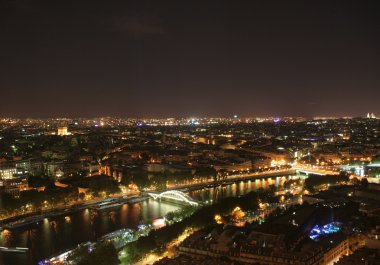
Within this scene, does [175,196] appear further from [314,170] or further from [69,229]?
[314,170]

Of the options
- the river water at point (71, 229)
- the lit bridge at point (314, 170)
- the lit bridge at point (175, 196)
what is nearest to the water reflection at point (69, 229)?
the river water at point (71, 229)

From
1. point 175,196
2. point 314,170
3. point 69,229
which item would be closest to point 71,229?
point 69,229

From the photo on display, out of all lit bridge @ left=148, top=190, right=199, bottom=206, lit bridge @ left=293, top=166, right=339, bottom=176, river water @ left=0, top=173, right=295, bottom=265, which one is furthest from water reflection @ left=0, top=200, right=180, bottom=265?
lit bridge @ left=293, top=166, right=339, bottom=176

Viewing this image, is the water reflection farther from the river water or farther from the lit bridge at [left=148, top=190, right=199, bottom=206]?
the lit bridge at [left=148, top=190, right=199, bottom=206]

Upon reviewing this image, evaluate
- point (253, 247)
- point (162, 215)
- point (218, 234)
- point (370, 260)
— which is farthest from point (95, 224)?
point (370, 260)

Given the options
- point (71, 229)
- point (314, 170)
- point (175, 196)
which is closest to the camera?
point (71, 229)

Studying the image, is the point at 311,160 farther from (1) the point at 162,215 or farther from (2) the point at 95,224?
(2) the point at 95,224

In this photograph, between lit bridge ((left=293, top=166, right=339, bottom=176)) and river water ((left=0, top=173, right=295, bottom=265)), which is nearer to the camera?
river water ((left=0, top=173, right=295, bottom=265))
